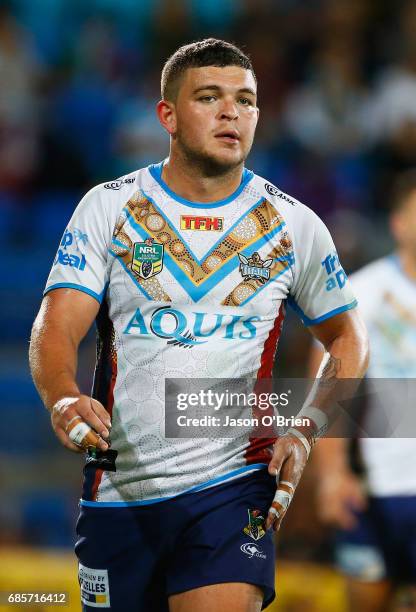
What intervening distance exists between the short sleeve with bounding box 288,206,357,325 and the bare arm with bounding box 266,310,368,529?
0.05 meters

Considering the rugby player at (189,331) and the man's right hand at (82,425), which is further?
the rugby player at (189,331)

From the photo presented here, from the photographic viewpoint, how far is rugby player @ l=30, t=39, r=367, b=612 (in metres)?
3.56

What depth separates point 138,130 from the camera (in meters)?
9.59

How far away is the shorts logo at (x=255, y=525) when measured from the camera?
358cm

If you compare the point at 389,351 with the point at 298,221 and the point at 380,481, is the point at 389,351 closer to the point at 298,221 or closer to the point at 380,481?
the point at 380,481

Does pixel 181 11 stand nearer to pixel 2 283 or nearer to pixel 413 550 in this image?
pixel 2 283

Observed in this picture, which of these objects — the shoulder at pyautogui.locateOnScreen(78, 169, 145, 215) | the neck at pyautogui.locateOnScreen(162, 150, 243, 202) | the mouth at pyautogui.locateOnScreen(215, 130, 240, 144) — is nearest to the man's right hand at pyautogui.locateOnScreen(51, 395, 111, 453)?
the shoulder at pyautogui.locateOnScreen(78, 169, 145, 215)

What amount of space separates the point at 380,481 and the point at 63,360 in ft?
9.92

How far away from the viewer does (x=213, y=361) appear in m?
3.68

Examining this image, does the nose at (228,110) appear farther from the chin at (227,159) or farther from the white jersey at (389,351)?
the white jersey at (389,351)

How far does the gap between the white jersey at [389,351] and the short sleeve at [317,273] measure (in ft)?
6.87

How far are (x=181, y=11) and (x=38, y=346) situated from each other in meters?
7.48

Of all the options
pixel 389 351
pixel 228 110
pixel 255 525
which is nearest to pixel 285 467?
pixel 255 525

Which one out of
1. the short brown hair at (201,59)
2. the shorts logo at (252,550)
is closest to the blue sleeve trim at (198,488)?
the shorts logo at (252,550)
